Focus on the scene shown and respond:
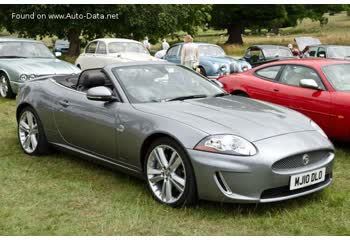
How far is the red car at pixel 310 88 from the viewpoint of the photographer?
6281mm

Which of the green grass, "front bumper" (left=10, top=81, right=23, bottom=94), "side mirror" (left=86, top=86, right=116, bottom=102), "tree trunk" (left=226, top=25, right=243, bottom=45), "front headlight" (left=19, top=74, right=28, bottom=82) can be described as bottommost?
"tree trunk" (left=226, top=25, right=243, bottom=45)

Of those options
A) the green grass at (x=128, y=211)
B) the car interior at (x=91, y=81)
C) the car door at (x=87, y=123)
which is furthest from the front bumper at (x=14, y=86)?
the green grass at (x=128, y=211)

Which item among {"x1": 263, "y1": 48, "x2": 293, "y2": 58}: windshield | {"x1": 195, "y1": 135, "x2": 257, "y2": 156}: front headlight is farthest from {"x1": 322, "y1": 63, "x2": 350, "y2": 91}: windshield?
{"x1": 263, "y1": 48, "x2": 293, "y2": 58}: windshield

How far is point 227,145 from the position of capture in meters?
4.09

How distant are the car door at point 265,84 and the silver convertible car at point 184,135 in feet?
5.92

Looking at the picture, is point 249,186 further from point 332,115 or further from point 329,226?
point 332,115

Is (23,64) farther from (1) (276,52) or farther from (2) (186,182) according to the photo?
(1) (276,52)

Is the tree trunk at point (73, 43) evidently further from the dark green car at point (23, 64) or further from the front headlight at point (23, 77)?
the front headlight at point (23, 77)

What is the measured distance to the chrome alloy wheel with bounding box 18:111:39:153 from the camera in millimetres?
6215

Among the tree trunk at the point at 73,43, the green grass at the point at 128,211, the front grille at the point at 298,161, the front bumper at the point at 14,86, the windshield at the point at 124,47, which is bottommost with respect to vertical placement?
the tree trunk at the point at 73,43

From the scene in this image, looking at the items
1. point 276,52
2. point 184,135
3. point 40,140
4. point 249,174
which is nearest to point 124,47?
point 276,52

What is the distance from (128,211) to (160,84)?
5.25 ft

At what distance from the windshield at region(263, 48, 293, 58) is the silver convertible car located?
39.6 ft

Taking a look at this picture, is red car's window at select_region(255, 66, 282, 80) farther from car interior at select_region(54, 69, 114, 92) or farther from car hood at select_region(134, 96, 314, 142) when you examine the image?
car interior at select_region(54, 69, 114, 92)
